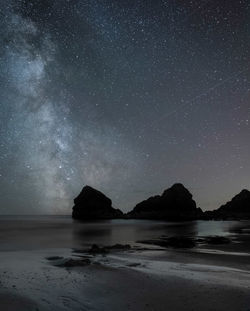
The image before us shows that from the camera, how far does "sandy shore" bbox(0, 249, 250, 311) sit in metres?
11.2

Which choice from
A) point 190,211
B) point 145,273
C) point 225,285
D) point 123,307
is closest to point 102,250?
point 145,273

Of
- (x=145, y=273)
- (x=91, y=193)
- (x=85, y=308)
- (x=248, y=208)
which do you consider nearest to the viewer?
(x=85, y=308)

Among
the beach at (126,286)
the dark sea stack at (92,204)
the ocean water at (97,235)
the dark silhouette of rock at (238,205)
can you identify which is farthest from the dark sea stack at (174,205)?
the beach at (126,286)

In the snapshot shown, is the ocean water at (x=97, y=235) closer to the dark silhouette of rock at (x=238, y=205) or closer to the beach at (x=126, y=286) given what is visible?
the beach at (x=126, y=286)

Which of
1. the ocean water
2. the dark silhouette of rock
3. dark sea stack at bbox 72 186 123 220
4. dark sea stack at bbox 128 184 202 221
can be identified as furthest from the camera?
dark sea stack at bbox 72 186 123 220

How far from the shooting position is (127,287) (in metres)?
14.0

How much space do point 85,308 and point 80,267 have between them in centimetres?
837

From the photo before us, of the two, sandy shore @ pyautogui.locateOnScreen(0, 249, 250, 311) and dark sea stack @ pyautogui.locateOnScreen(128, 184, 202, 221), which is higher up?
dark sea stack @ pyautogui.locateOnScreen(128, 184, 202, 221)

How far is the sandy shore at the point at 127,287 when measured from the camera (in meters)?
11.2

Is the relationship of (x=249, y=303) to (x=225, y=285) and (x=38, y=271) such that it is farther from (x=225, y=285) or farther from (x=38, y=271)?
(x=38, y=271)

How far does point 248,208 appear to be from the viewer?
17312cm

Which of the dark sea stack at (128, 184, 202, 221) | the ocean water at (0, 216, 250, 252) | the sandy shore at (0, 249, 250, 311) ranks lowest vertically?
the sandy shore at (0, 249, 250, 311)

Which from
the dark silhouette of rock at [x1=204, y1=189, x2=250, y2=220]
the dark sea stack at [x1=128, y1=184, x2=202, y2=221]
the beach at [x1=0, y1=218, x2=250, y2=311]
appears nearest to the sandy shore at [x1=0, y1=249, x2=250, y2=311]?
the beach at [x1=0, y1=218, x2=250, y2=311]

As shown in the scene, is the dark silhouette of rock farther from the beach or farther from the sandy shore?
the sandy shore
